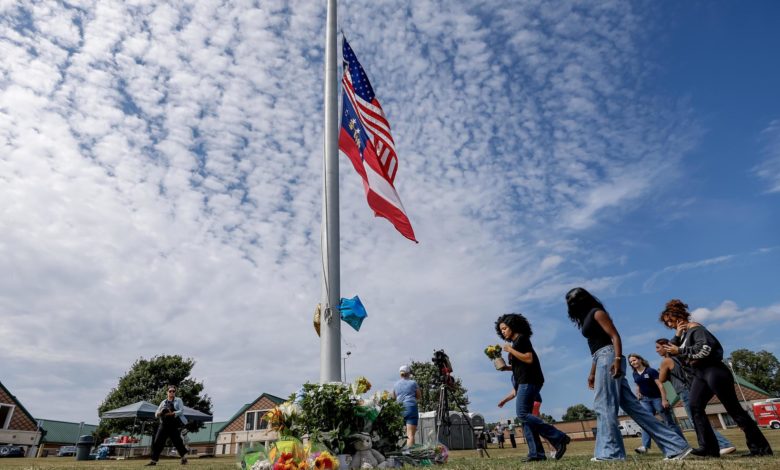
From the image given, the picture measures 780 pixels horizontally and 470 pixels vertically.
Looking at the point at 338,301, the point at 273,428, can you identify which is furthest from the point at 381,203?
the point at 273,428

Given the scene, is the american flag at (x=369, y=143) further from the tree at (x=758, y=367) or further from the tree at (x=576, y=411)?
the tree at (x=576, y=411)

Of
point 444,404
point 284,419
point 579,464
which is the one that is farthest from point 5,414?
point 579,464

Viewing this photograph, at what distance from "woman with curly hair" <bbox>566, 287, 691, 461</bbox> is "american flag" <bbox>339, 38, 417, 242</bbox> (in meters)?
3.83

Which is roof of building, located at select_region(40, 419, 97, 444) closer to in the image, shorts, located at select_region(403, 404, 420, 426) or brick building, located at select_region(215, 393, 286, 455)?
brick building, located at select_region(215, 393, 286, 455)

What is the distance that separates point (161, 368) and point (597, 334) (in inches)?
1708

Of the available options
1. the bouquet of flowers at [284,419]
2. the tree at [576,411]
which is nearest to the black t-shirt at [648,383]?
the bouquet of flowers at [284,419]

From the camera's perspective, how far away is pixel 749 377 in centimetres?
6384

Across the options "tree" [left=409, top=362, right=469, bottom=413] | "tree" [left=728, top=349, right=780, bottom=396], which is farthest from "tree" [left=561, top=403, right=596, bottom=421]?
"tree" [left=409, top=362, right=469, bottom=413]

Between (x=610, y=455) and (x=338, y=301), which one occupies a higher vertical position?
(x=338, y=301)

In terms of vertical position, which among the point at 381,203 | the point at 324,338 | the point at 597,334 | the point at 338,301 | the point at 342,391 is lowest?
the point at 342,391

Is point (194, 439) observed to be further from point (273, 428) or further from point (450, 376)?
point (273, 428)

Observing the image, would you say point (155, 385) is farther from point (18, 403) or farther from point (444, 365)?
point (444, 365)

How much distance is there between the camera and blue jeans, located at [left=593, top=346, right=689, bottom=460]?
15.7 feet

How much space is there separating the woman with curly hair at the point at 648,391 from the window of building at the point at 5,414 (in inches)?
1913
